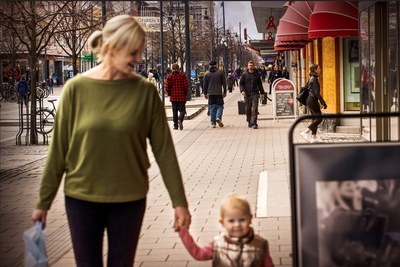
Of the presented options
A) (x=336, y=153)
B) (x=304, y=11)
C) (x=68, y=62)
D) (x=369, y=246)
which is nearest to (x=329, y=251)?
(x=369, y=246)

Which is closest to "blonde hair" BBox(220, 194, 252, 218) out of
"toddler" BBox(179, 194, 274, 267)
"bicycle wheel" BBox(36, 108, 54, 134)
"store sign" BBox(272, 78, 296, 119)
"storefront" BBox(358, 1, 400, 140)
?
"toddler" BBox(179, 194, 274, 267)

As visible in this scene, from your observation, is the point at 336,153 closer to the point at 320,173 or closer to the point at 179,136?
the point at 320,173

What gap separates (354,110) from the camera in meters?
17.5

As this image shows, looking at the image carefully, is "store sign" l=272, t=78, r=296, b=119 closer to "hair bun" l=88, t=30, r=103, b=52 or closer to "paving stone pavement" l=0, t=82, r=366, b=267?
"paving stone pavement" l=0, t=82, r=366, b=267

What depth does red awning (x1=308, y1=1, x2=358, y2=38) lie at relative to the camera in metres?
15.1

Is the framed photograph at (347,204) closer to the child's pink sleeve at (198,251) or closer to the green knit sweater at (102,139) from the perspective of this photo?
the child's pink sleeve at (198,251)

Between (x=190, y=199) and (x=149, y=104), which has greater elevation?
(x=149, y=104)

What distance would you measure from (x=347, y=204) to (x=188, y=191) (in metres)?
5.35

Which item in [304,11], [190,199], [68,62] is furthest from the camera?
[68,62]

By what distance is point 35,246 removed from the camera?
408 cm

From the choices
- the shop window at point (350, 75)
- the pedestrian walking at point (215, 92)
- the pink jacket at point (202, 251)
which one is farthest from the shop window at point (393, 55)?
the pedestrian walking at point (215, 92)

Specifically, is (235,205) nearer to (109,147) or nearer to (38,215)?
(109,147)

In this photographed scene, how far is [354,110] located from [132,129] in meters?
14.3

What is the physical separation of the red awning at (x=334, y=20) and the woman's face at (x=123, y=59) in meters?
11.7
